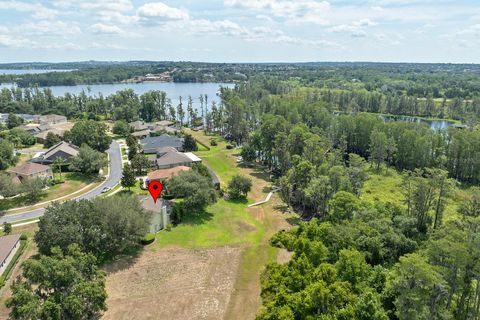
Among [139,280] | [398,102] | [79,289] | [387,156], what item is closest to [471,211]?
[139,280]

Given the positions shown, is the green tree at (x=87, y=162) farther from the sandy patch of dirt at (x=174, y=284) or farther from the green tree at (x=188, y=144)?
the sandy patch of dirt at (x=174, y=284)

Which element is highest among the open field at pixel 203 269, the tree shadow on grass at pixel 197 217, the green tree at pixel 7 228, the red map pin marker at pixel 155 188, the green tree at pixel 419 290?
the green tree at pixel 419 290

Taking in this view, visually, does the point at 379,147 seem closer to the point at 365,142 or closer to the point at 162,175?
the point at 365,142

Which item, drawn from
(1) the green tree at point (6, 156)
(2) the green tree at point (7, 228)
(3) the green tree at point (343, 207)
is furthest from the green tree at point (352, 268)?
(1) the green tree at point (6, 156)

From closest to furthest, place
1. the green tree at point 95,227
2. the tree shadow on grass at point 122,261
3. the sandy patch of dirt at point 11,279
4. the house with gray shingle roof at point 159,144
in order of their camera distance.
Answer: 1. the sandy patch of dirt at point 11,279
2. the green tree at point 95,227
3. the tree shadow on grass at point 122,261
4. the house with gray shingle roof at point 159,144

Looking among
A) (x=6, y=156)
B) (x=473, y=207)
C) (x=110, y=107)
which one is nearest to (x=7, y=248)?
(x=6, y=156)

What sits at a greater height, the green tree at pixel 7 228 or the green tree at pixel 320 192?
the green tree at pixel 320 192
